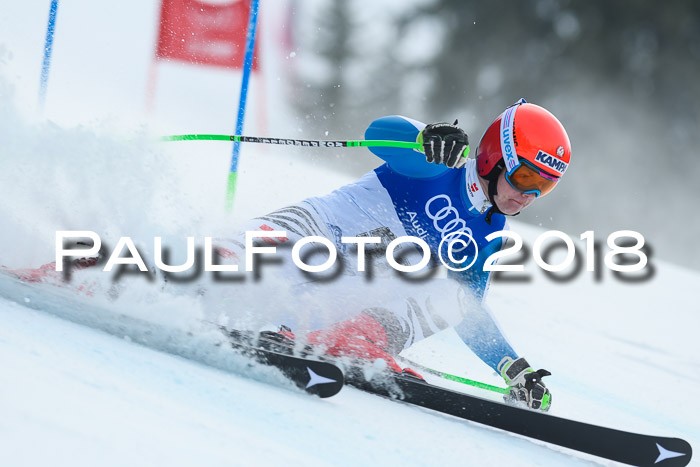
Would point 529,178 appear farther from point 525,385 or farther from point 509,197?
point 525,385

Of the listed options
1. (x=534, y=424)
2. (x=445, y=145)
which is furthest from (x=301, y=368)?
(x=445, y=145)

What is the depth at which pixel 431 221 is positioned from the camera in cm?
319

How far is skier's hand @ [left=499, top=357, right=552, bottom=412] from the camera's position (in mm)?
3006

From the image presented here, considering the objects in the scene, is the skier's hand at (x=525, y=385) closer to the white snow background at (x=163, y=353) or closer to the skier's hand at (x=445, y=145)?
the white snow background at (x=163, y=353)

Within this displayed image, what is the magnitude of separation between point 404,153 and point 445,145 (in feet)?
0.87

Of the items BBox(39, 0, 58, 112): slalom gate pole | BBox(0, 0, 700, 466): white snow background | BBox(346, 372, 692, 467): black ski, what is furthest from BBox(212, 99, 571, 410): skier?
BBox(39, 0, 58, 112): slalom gate pole

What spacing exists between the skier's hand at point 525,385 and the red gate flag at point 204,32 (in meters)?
3.32

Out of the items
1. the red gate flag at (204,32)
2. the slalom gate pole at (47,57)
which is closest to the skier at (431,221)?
the slalom gate pole at (47,57)

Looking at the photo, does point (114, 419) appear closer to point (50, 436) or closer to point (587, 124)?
point (50, 436)

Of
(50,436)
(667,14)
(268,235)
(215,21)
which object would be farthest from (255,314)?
(667,14)

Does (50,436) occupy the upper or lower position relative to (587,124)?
lower

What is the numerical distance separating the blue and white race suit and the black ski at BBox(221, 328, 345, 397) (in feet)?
1.83

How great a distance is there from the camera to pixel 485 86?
24234 mm

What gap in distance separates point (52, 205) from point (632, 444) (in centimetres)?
231
